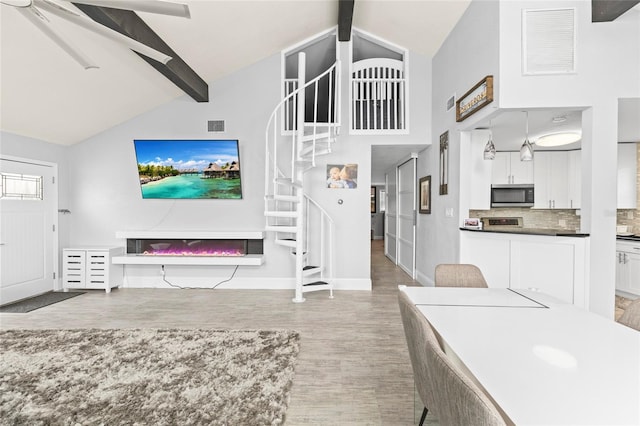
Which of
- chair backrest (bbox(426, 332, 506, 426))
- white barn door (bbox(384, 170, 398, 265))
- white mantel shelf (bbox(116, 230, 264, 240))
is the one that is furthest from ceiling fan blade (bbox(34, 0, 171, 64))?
white barn door (bbox(384, 170, 398, 265))

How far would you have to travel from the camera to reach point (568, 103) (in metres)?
3.06

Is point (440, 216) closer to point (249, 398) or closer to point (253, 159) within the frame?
point (253, 159)

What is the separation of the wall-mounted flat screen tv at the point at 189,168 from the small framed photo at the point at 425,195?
3.02 metres

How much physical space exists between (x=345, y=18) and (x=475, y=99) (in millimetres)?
2054

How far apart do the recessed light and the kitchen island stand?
5.43 feet

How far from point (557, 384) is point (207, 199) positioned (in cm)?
489

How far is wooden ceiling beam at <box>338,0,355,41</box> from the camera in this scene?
3879 mm

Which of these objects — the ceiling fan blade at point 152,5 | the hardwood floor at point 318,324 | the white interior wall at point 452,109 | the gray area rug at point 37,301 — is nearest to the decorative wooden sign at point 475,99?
the white interior wall at point 452,109

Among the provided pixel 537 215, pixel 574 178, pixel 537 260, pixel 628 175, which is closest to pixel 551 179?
pixel 574 178

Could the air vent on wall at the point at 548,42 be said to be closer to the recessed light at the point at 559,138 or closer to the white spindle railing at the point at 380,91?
the recessed light at the point at 559,138

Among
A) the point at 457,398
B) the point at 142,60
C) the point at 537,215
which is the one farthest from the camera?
the point at 537,215

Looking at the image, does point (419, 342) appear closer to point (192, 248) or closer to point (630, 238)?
point (192, 248)

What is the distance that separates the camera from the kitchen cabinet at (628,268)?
13.4 feet

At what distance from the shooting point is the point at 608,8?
9.41 feet
